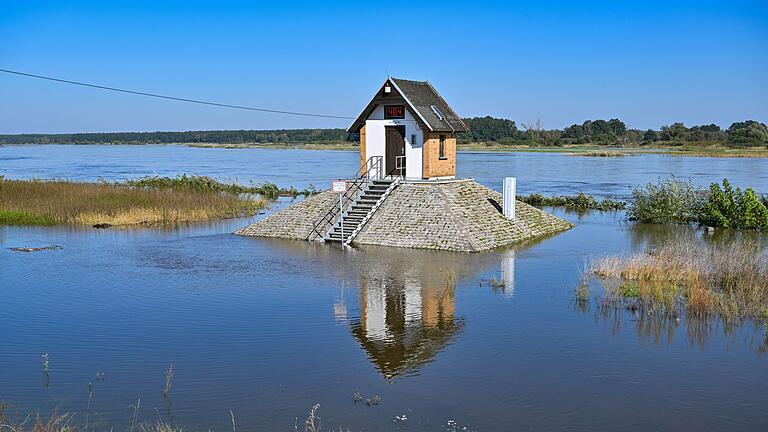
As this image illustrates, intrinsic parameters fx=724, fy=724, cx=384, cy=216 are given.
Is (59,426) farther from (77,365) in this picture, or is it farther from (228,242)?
(228,242)

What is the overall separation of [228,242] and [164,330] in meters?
12.6

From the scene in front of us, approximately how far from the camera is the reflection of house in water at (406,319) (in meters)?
13.6

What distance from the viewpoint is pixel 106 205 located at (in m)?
36.6

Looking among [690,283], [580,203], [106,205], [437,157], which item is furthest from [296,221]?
[580,203]

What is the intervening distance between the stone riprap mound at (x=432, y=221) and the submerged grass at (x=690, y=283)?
560 centimetres

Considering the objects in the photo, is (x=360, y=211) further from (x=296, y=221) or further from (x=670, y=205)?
(x=670, y=205)

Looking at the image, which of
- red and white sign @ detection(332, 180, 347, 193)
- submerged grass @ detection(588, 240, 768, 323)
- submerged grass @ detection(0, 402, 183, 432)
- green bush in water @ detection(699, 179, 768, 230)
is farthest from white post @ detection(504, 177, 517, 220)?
submerged grass @ detection(0, 402, 183, 432)

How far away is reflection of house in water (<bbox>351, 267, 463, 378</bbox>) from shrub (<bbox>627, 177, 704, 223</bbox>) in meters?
17.8

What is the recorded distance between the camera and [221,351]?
45.8 ft

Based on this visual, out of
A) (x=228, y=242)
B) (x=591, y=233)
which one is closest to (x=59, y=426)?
(x=228, y=242)

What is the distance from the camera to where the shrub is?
3503 centimetres

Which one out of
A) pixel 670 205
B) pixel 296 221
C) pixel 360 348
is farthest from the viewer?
pixel 670 205

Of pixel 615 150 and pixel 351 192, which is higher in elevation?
pixel 351 192

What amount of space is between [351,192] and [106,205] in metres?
14.8
